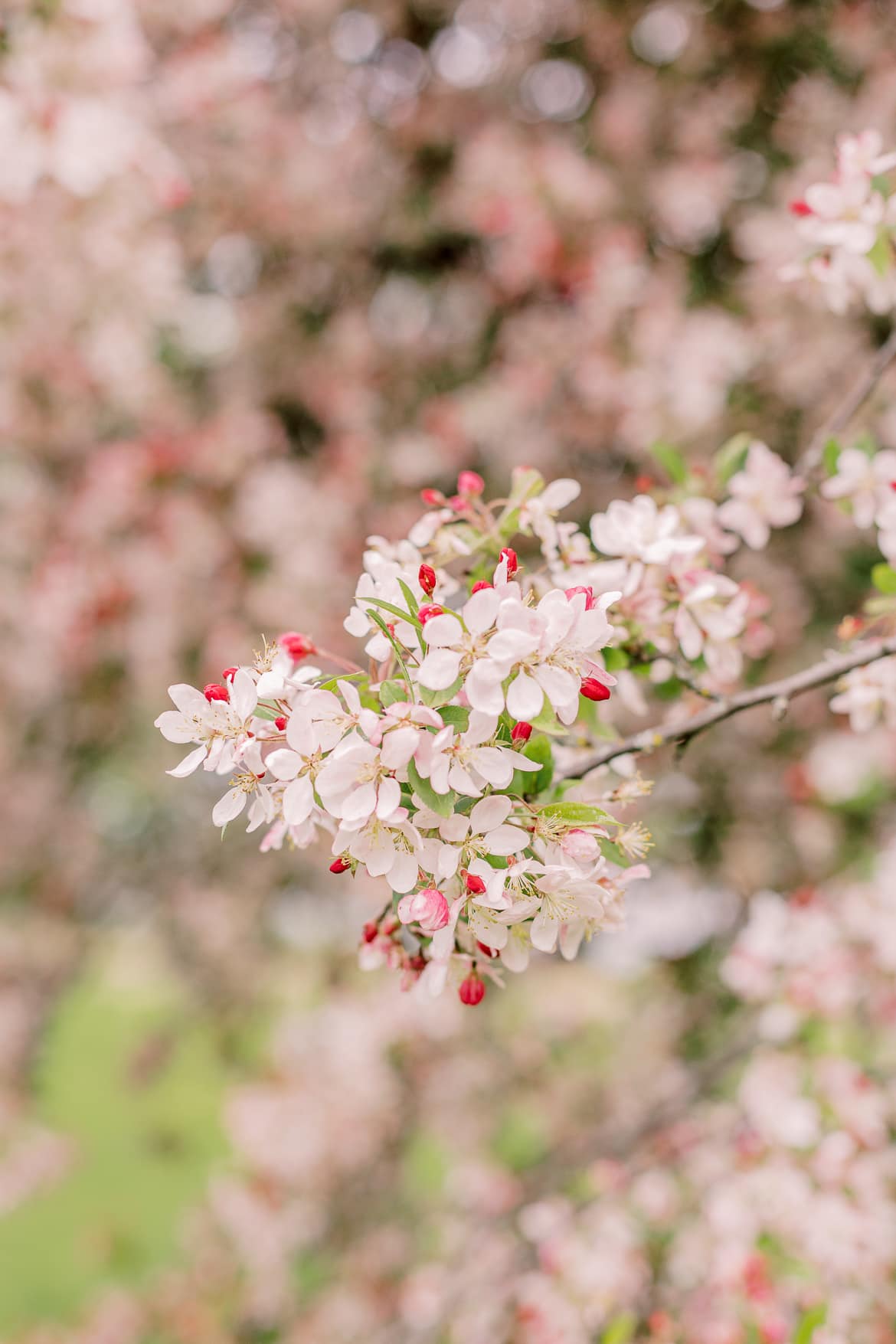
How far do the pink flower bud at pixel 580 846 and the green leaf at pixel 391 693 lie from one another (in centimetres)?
23

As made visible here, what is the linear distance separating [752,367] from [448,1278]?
11.2ft

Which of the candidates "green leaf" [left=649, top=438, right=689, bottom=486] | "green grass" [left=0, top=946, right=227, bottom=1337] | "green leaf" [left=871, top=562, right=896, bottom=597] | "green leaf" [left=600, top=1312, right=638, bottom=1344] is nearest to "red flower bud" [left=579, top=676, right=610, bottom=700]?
"green leaf" [left=871, top=562, right=896, bottom=597]

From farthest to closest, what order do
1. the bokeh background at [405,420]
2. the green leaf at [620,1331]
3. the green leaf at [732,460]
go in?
the bokeh background at [405,420]
the green leaf at [620,1331]
the green leaf at [732,460]

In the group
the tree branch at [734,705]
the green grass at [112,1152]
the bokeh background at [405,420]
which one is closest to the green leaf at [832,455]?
the tree branch at [734,705]

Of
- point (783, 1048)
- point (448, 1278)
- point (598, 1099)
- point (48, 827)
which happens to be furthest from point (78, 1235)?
point (783, 1048)

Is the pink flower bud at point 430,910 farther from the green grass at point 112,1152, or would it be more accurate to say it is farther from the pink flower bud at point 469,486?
the green grass at point 112,1152

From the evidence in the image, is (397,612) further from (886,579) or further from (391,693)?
(886,579)

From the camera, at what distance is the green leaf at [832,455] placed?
4.77 feet

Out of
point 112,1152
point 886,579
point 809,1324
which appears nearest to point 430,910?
point 886,579

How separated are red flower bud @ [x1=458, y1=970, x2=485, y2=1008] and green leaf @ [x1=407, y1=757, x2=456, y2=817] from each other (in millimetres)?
240

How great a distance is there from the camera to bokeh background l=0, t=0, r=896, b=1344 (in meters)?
3.30

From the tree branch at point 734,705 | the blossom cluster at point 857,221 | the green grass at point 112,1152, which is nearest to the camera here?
the tree branch at point 734,705

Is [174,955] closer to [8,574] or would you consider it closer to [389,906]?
[8,574]

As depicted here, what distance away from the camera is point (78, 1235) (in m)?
5.79
